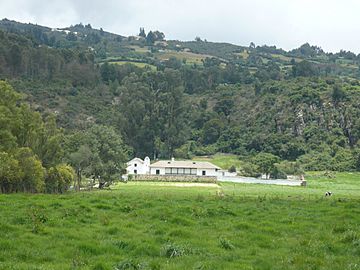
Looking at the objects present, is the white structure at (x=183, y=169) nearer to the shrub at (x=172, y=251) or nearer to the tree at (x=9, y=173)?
the tree at (x=9, y=173)

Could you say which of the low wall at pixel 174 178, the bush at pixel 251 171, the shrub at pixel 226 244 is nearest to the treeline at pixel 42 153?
the shrub at pixel 226 244

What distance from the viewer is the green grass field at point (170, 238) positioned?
13.2m

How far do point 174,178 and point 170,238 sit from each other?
270ft

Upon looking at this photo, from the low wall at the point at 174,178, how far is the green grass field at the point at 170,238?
73.0m

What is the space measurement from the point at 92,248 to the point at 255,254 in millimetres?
4573

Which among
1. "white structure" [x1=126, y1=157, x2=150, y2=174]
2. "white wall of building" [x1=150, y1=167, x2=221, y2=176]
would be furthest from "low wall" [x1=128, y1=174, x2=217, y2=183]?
"white structure" [x1=126, y1=157, x2=150, y2=174]

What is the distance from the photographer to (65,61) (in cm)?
16750

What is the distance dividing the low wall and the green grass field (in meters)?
73.0

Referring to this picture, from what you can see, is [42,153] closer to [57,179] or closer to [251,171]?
[57,179]

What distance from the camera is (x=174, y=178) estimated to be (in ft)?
323

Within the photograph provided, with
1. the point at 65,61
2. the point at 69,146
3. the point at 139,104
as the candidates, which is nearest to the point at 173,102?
the point at 139,104

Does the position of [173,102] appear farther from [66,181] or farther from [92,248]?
[92,248]

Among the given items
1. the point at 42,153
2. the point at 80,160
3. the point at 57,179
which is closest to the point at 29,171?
the point at 57,179

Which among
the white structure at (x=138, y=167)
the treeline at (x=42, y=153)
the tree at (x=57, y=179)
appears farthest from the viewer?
the white structure at (x=138, y=167)
